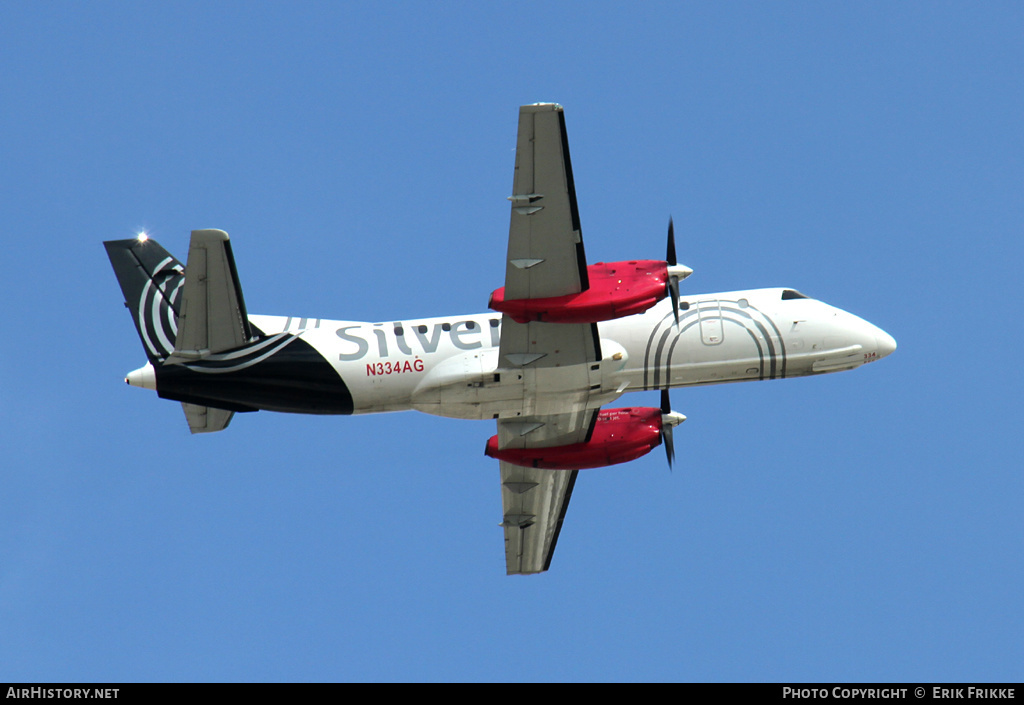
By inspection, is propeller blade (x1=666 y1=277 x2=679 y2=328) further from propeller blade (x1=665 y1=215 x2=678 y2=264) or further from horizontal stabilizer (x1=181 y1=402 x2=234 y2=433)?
horizontal stabilizer (x1=181 y1=402 x2=234 y2=433)

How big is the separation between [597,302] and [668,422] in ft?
19.5

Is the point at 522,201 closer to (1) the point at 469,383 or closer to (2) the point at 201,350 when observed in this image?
(1) the point at 469,383

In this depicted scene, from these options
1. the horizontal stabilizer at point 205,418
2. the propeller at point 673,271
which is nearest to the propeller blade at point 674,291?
the propeller at point 673,271

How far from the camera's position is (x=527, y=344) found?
995 inches

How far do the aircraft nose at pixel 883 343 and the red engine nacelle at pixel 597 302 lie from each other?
7014 mm

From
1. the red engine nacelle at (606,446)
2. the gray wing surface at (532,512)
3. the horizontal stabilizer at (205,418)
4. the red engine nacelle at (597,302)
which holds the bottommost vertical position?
the gray wing surface at (532,512)

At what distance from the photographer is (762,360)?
89.2 ft

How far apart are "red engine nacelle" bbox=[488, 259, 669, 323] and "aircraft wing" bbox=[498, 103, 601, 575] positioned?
224 mm

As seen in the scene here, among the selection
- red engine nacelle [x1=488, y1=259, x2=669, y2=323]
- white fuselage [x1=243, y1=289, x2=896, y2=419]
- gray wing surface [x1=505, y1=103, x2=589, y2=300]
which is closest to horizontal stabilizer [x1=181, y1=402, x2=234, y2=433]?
white fuselage [x1=243, y1=289, x2=896, y2=419]

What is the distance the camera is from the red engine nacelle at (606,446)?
28688 millimetres

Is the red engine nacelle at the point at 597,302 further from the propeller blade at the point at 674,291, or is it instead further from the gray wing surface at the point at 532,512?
the gray wing surface at the point at 532,512
